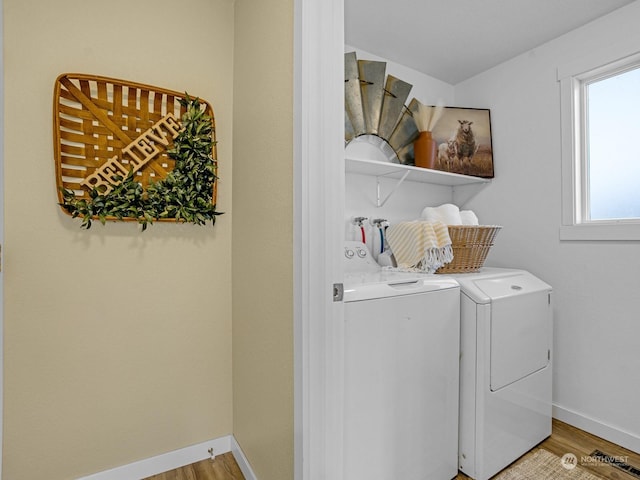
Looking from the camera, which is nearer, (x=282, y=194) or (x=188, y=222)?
(x=282, y=194)

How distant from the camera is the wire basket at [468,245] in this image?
177 centimetres

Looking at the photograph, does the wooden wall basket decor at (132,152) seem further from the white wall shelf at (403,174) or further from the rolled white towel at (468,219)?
the rolled white towel at (468,219)

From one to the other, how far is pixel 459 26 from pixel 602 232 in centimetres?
146

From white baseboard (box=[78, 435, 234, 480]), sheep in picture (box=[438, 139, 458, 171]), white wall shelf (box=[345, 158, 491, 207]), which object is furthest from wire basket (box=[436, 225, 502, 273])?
white baseboard (box=[78, 435, 234, 480])

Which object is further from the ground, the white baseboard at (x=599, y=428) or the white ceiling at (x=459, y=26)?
the white ceiling at (x=459, y=26)

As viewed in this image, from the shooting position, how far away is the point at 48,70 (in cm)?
131

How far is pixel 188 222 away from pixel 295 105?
0.83m

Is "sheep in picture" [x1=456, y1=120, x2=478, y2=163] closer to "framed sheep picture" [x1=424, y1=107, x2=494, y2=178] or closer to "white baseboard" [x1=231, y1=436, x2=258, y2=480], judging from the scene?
"framed sheep picture" [x1=424, y1=107, x2=494, y2=178]

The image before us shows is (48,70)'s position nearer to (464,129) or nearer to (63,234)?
(63,234)

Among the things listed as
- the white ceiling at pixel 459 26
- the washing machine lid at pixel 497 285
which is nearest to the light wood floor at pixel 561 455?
the washing machine lid at pixel 497 285

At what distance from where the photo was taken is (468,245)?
1.81m

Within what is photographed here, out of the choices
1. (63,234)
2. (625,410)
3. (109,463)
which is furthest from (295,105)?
(625,410)

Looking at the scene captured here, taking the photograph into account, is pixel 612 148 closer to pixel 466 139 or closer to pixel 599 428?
pixel 466 139

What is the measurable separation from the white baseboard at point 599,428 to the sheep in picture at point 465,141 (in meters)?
1.74
